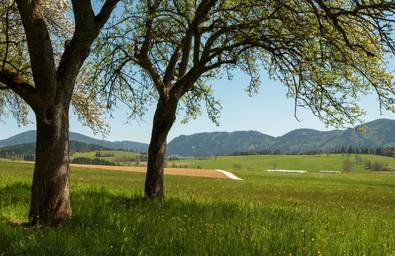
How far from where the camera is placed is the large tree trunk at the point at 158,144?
52.5 ft

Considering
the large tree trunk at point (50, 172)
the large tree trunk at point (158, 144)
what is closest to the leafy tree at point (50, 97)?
the large tree trunk at point (50, 172)

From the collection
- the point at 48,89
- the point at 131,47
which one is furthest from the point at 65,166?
the point at 131,47

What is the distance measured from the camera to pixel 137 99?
20938 mm

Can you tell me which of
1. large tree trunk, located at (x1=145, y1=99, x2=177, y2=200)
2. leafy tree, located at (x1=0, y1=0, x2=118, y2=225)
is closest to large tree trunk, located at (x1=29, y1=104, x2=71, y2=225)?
leafy tree, located at (x1=0, y1=0, x2=118, y2=225)

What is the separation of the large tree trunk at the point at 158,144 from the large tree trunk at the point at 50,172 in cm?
594

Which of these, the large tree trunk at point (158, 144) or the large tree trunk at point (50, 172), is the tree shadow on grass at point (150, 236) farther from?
the large tree trunk at point (158, 144)

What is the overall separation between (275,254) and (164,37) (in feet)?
40.2

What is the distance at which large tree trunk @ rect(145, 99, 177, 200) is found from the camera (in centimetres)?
1600

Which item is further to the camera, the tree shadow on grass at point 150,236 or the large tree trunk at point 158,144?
the large tree trunk at point 158,144

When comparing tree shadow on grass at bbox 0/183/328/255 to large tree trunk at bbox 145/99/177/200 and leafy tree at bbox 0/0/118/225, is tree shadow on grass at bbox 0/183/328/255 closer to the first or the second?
leafy tree at bbox 0/0/118/225

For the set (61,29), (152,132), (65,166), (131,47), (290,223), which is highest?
(61,29)

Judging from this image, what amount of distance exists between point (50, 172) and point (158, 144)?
6481 millimetres

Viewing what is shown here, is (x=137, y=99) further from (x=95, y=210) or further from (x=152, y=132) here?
(x=95, y=210)

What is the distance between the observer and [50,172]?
Result: 32.8ft
